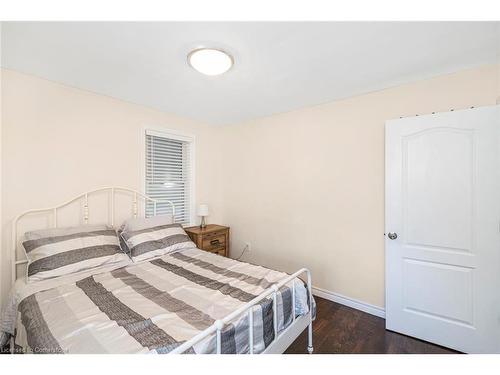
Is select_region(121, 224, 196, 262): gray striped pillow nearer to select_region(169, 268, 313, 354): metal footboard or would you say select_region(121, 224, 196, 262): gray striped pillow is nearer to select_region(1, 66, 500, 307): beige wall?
select_region(1, 66, 500, 307): beige wall

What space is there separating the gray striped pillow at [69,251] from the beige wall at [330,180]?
1793 millimetres

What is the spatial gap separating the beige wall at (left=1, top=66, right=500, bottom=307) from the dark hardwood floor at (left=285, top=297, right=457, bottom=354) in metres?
0.27

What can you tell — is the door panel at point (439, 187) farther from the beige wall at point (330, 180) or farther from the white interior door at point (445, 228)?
the beige wall at point (330, 180)

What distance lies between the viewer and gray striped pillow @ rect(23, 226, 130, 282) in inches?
64.2

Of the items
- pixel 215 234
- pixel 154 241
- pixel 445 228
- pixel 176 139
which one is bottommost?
pixel 215 234

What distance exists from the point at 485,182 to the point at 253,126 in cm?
245

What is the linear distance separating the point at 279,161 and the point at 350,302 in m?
1.81

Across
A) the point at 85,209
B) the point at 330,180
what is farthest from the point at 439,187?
the point at 85,209

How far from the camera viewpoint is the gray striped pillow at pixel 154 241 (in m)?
2.09

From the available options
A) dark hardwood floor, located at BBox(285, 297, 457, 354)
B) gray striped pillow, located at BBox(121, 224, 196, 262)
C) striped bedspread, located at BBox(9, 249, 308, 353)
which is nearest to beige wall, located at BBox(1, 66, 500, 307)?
dark hardwood floor, located at BBox(285, 297, 457, 354)

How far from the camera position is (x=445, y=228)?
1.77 meters

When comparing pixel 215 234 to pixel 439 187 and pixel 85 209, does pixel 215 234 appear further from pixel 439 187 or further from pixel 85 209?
pixel 439 187

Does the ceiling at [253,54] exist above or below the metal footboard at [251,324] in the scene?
above

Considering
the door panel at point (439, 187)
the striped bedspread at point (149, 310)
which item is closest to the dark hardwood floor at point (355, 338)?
the striped bedspread at point (149, 310)
